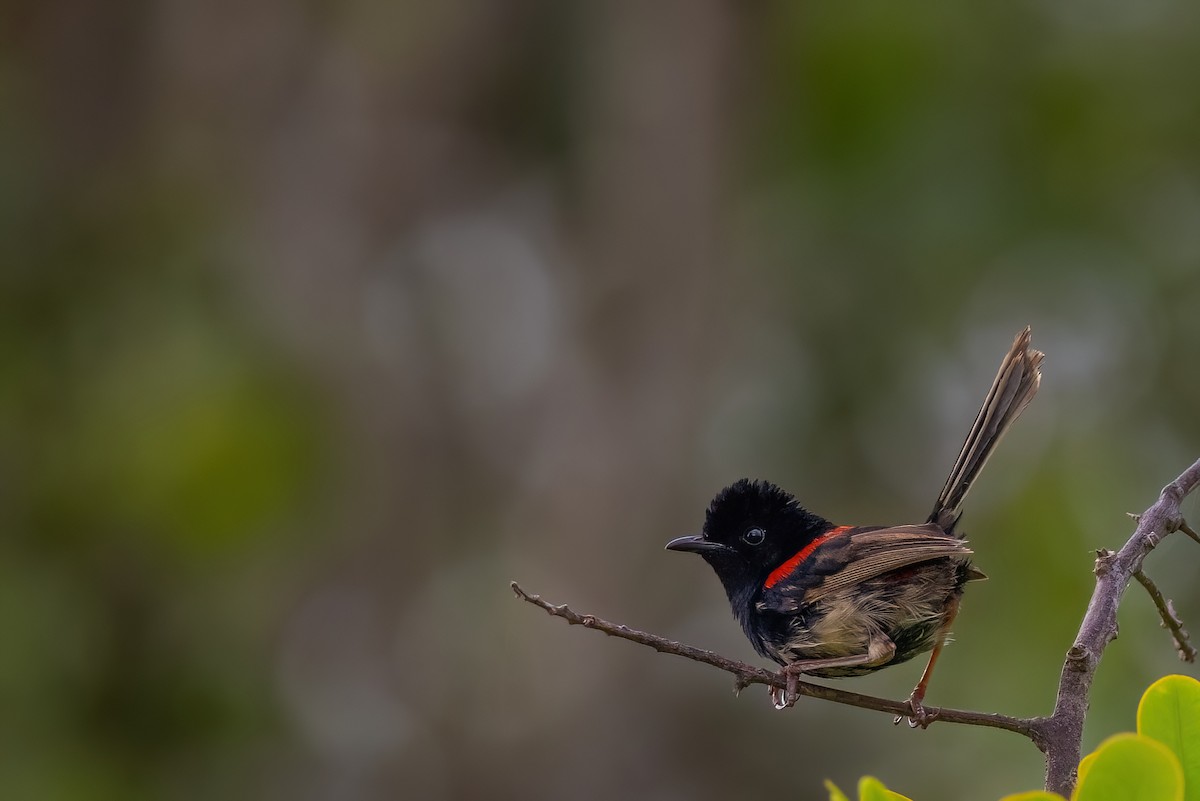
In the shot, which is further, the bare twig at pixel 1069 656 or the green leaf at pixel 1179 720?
the bare twig at pixel 1069 656

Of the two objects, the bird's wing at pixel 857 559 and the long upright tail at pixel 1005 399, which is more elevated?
the long upright tail at pixel 1005 399

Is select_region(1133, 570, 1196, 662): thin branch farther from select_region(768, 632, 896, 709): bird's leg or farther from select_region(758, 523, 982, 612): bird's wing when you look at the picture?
select_region(768, 632, 896, 709): bird's leg

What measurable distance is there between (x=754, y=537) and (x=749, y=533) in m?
0.02

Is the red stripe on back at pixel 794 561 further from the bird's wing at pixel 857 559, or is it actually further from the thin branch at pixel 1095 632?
the thin branch at pixel 1095 632

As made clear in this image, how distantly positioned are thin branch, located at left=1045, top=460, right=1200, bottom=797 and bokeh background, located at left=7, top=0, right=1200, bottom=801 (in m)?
6.08

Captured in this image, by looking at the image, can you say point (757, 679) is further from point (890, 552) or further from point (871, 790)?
point (890, 552)

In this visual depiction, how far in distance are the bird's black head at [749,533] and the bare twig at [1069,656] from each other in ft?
3.98

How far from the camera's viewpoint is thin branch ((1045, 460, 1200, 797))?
2.32 metres

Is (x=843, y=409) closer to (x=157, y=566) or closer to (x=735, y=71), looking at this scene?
(x=735, y=71)

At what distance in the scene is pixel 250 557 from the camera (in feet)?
32.9

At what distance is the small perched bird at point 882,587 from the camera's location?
11.7 ft

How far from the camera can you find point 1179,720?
6.55 ft

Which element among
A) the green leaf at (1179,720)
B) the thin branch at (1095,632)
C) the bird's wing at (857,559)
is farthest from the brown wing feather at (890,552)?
the green leaf at (1179,720)

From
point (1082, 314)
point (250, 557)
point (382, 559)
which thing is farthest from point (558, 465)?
point (1082, 314)
